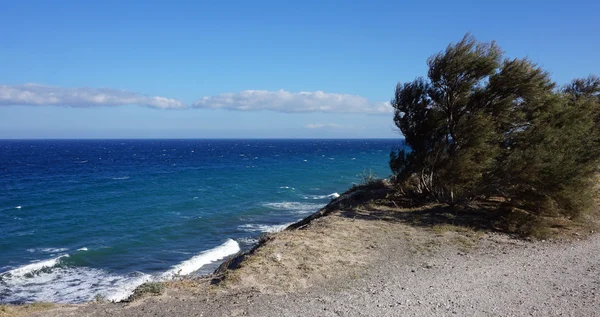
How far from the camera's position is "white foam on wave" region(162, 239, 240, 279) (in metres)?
17.0

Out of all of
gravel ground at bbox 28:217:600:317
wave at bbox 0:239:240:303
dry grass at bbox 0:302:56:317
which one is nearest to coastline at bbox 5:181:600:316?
gravel ground at bbox 28:217:600:317

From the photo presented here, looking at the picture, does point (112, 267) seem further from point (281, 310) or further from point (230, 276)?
point (281, 310)

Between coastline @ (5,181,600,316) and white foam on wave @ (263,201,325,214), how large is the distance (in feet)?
50.1

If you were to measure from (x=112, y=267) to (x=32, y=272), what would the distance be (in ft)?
9.66

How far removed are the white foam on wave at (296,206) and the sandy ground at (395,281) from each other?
15.6 meters

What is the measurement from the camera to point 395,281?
32.8ft

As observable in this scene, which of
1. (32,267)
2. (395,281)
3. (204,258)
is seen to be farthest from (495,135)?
(32,267)

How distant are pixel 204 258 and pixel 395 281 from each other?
35.7ft

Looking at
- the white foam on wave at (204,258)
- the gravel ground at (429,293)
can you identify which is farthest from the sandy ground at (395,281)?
the white foam on wave at (204,258)

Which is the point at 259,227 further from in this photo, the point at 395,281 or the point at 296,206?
the point at 395,281

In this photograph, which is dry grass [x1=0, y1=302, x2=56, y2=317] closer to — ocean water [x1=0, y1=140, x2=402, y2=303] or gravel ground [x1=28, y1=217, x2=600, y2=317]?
gravel ground [x1=28, y1=217, x2=600, y2=317]

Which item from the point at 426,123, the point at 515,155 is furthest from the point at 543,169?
the point at 426,123

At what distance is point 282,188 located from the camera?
4131 centimetres

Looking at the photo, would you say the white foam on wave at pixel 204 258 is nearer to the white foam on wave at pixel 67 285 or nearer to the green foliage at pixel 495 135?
the white foam on wave at pixel 67 285
